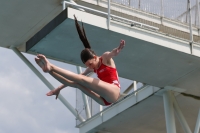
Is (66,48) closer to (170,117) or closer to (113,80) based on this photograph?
(170,117)

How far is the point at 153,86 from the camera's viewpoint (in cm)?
2181

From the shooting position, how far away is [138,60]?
18656mm

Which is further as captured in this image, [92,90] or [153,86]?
[153,86]

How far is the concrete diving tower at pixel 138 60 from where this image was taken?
16.6m

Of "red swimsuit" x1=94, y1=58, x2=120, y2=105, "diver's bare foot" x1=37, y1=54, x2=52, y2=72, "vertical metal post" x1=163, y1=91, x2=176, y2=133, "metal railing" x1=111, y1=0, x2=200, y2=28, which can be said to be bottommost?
"diver's bare foot" x1=37, y1=54, x2=52, y2=72

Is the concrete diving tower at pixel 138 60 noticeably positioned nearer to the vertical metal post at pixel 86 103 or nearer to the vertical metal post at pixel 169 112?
the vertical metal post at pixel 169 112

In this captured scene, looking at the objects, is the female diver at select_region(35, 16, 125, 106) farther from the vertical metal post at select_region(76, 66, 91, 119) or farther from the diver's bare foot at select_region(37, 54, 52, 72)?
the vertical metal post at select_region(76, 66, 91, 119)

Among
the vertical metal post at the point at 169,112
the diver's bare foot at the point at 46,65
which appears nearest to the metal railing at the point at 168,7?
the vertical metal post at the point at 169,112

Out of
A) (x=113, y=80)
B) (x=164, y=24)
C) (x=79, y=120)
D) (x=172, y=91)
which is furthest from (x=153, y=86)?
(x=113, y=80)

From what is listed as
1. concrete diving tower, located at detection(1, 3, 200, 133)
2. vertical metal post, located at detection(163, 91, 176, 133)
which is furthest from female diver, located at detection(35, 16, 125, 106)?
vertical metal post, located at detection(163, 91, 176, 133)

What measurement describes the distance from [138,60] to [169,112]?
3495 millimetres

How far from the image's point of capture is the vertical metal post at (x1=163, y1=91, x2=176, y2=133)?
2087cm

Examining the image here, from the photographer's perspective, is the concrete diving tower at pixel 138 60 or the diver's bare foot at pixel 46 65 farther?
the concrete diving tower at pixel 138 60

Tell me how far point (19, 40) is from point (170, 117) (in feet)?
22.0
